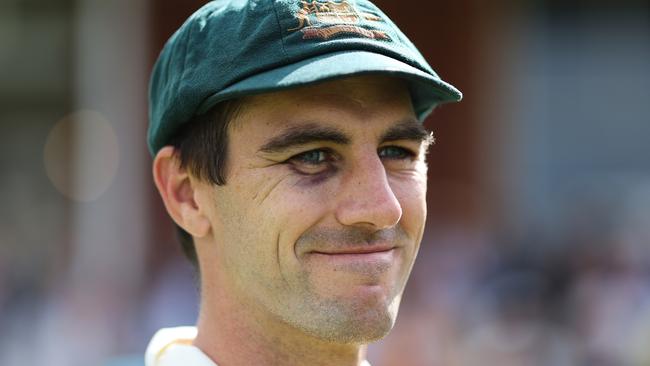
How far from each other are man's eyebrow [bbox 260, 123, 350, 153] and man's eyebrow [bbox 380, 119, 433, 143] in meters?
0.12

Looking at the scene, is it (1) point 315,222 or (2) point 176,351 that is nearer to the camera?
(1) point 315,222

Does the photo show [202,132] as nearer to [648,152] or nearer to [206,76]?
[206,76]

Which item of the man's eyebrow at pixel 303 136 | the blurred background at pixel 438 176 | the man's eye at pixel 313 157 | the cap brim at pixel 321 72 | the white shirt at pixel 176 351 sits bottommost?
the blurred background at pixel 438 176

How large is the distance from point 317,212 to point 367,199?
106 millimetres

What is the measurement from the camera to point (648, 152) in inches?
457

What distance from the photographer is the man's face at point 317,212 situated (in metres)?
2.36

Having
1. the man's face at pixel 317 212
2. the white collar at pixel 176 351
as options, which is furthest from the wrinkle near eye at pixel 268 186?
the white collar at pixel 176 351

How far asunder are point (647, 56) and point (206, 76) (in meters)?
9.58

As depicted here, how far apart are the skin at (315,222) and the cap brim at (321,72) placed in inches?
2.8

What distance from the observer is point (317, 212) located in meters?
2.36

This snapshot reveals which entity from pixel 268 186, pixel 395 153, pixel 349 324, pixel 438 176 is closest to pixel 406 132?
pixel 395 153

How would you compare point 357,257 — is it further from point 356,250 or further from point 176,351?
point 176,351

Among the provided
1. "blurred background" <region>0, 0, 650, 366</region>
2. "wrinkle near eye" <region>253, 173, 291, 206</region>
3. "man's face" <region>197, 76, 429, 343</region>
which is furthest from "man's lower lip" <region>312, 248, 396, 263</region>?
"blurred background" <region>0, 0, 650, 366</region>

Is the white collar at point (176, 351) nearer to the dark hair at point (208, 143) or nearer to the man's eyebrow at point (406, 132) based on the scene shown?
the dark hair at point (208, 143)
